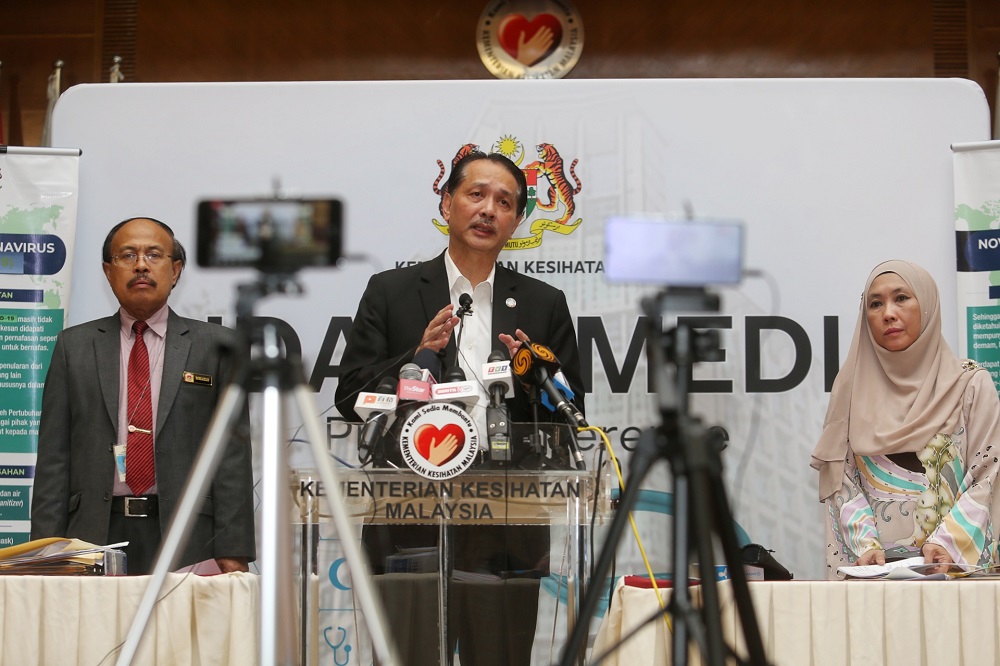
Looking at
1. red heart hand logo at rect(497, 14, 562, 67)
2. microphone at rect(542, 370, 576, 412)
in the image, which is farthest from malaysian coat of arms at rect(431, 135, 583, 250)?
microphone at rect(542, 370, 576, 412)

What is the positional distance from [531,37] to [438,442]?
360 centimetres

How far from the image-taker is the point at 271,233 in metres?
1.99

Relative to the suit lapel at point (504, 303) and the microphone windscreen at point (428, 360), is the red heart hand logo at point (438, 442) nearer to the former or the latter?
the microphone windscreen at point (428, 360)

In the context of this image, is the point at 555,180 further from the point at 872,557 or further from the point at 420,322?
the point at 872,557

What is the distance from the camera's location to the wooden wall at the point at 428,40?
5625mm

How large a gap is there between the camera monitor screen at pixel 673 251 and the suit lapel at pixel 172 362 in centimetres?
227

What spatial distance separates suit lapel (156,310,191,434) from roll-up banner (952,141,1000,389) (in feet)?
10.4

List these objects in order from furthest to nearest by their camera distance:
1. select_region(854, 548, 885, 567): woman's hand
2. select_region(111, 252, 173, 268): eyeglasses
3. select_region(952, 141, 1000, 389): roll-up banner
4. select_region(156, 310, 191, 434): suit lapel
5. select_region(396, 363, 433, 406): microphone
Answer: select_region(952, 141, 1000, 389): roll-up banner → select_region(111, 252, 173, 268): eyeglasses → select_region(156, 310, 191, 434): suit lapel → select_region(854, 548, 885, 567): woman's hand → select_region(396, 363, 433, 406): microphone

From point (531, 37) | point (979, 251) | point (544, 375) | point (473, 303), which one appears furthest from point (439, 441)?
point (531, 37)

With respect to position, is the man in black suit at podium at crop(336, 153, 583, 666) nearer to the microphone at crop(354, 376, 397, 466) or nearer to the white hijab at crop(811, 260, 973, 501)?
the microphone at crop(354, 376, 397, 466)

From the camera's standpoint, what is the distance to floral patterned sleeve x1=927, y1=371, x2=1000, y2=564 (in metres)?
3.27

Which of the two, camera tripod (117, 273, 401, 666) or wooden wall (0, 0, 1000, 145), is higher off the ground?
wooden wall (0, 0, 1000, 145)

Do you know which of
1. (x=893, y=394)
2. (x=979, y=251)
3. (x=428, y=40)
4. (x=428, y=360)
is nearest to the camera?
(x=428, y=360)

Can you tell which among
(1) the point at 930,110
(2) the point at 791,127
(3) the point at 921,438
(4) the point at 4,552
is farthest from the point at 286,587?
(1) the point at 930,110
